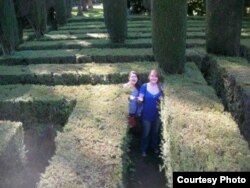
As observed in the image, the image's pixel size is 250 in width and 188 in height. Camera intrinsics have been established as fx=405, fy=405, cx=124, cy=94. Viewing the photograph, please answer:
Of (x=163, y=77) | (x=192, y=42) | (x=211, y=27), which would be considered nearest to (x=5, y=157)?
(x=163, y=77)

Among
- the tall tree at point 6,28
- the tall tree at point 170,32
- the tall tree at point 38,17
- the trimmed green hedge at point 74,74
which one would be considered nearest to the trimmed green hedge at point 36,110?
the trimmed green hedge at point 74,74

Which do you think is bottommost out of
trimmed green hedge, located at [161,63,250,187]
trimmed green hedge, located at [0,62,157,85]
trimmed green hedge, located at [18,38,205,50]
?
trimmed green hedge, located at [161,63,250,187]

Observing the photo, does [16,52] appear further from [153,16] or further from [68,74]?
[153,16]

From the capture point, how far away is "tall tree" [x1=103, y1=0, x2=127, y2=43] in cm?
1340

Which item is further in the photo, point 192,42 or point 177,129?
point 192,42

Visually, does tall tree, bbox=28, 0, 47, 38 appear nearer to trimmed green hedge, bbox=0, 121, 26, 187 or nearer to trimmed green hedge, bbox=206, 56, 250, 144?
trimmed green hedge, bbox=206, 56, 250, 144

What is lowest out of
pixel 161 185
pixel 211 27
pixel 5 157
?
pixel 161 185

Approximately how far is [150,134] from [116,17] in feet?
20.1

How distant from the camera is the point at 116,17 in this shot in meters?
13.5

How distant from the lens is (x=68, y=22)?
24562mm

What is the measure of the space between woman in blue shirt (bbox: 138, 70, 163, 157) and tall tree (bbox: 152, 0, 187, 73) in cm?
174

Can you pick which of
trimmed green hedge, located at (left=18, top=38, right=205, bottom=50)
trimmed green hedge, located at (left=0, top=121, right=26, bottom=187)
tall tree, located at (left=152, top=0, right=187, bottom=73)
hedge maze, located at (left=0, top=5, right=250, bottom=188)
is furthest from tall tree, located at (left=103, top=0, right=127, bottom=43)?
trimmed green hedge, located at (left=0, top=121, right=26, bottom=187)

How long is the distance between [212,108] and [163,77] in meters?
2.25

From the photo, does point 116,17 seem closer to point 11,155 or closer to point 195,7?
point 11,155
